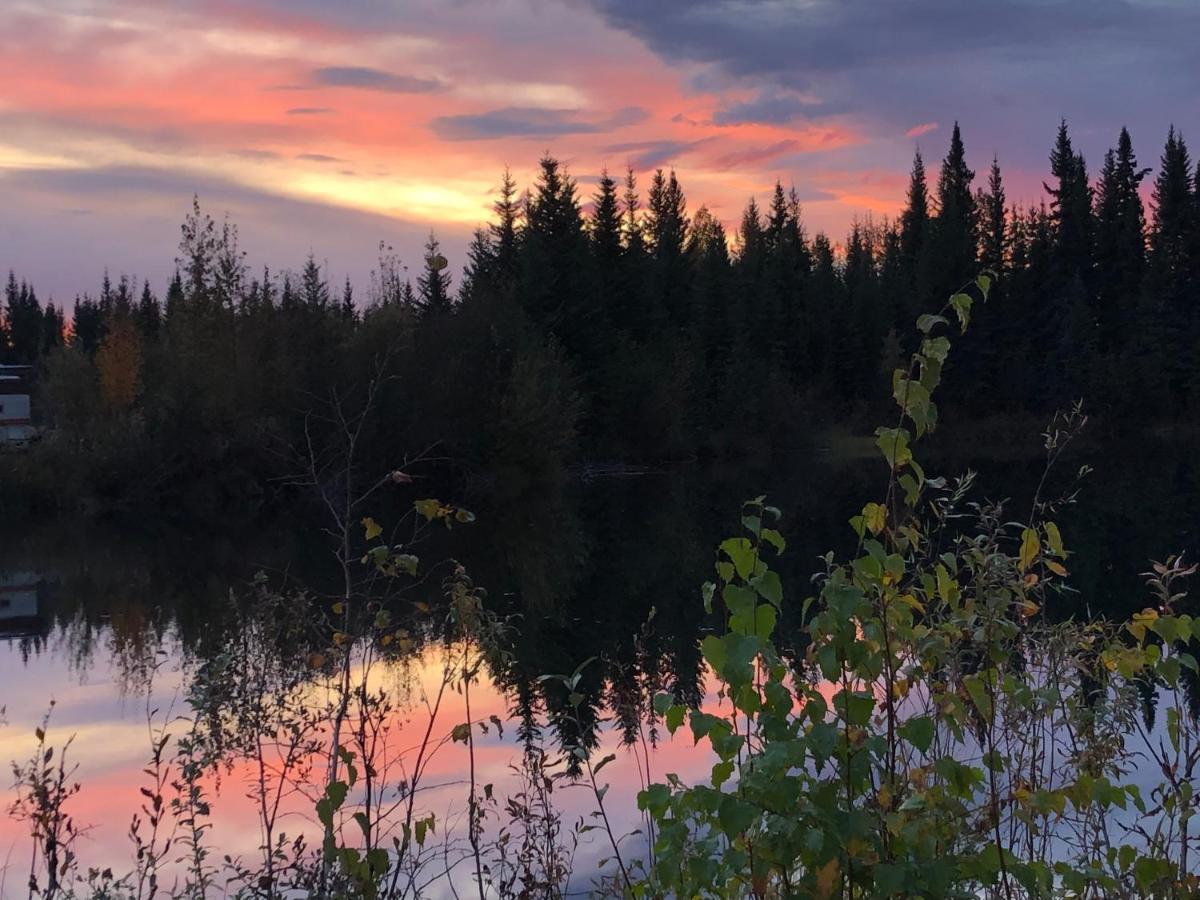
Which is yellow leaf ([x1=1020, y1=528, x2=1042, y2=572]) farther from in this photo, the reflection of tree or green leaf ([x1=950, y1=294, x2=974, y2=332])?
the reflection of tree

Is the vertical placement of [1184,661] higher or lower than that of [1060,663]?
higher

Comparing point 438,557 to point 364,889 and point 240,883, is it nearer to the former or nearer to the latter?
point 240,883

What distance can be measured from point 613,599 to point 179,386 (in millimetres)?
26325

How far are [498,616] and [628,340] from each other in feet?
166

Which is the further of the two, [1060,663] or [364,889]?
[1060,663]

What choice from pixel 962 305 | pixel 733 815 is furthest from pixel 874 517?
pixel 733 815

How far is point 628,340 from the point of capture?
195 ft

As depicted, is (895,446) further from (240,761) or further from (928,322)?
(240,761)

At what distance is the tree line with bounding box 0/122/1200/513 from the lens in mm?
42250

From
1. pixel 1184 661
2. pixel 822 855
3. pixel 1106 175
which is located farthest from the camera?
pixel 1106 175

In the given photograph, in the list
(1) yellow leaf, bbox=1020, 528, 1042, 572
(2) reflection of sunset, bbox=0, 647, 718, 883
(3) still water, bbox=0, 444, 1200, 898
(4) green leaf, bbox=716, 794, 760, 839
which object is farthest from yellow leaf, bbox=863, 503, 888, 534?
(2) reflection of sunset, bbox=0, 647, 718, 883

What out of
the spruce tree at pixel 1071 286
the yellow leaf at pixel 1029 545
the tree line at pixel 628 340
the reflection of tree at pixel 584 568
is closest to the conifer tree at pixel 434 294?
the tree line at pixel 628 340

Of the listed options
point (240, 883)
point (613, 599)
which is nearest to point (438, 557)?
point (613, 599)

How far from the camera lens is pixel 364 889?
3.85 meters
